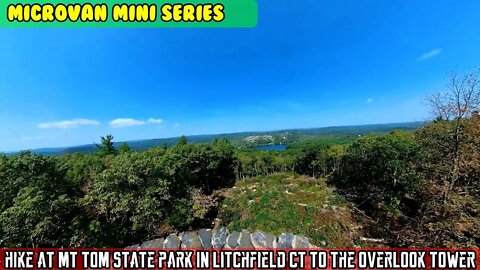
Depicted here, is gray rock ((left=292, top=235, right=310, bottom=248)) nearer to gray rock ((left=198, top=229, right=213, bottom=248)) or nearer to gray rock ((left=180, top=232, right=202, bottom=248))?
gray rock ((left=198, top=229, right=213, bottom=248))

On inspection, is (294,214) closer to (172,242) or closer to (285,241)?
(285,241)

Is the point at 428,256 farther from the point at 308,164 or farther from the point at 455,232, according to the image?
the point at 308,164

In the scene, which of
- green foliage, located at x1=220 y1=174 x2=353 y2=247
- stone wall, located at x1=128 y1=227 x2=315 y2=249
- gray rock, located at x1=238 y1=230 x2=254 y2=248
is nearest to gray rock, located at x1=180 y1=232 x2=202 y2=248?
stone wall, located at x1=128 y1=227 x2=315 y2=249

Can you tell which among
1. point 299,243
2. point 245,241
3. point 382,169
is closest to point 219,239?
point 245,241

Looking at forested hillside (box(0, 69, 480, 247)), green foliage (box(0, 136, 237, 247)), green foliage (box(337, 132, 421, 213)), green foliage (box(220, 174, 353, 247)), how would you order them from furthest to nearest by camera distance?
green foliage (box(337, 132, 421, 213)), green foliage (box(220, 174, 353, 247)), green foliage (box(0, 136, 237, 247)), forested hillside (box(0, 69, 480, 247))

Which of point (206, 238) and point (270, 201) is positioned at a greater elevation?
point (206, 238)
